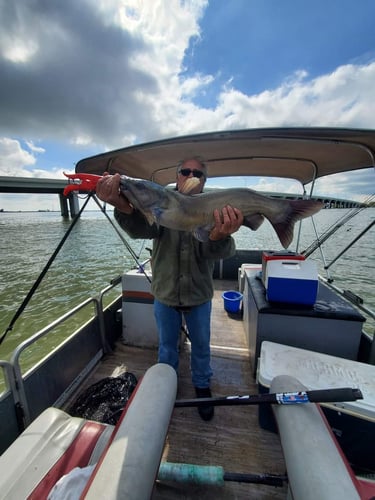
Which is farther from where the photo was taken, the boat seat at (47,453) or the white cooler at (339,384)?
the white cooler at (339,384)

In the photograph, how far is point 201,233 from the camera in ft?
6.85

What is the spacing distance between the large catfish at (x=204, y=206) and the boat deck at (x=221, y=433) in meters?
2.01

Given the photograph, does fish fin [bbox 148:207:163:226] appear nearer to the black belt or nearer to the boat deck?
the black belt

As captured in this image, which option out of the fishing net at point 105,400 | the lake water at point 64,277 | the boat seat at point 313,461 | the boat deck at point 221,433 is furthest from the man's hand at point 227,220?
the lake water at point 64,277

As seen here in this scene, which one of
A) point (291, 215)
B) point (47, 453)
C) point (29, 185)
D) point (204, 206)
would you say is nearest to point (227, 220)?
point (204, 206)

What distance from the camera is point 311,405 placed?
1.46 m

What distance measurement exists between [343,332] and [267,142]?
235 cm

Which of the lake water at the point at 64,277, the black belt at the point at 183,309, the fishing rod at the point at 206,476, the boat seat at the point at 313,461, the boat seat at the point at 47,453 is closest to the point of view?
the boat seat at the point at 313,461

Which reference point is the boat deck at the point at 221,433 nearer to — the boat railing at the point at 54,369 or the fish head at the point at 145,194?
the boat railing at the point at 54,369

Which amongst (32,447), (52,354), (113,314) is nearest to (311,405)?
(32,447)

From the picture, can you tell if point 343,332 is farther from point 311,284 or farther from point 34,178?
point 34,178

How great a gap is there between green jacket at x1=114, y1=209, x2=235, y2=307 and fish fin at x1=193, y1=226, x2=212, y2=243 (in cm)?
18

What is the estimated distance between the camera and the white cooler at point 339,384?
1.85m

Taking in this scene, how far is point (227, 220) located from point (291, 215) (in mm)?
598
